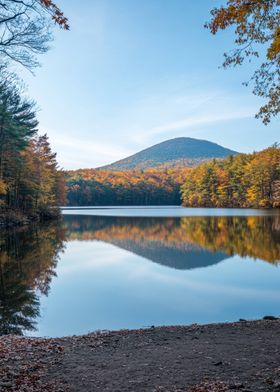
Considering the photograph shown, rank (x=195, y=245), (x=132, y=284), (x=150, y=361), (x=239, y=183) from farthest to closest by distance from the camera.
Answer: (x=239, y=183) → (x=195, y=245) → (x=132, y=284) → (x=150, y=361)

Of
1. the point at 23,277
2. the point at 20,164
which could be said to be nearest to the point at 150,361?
the point at 23,277

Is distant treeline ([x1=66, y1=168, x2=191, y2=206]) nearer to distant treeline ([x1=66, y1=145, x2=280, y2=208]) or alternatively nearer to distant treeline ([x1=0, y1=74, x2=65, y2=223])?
distant treeline ([x1=66, y1=145, x2=280, y2=208])

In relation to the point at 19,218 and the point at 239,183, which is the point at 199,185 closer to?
the point at 239,183

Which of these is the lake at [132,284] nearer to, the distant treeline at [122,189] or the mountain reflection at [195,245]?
the mountain reflection at [195,245]

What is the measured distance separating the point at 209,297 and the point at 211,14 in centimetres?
907

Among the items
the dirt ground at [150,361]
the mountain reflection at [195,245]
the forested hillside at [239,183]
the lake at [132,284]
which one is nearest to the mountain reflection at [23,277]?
the lake at [132,284]

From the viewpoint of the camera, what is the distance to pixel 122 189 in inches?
5251

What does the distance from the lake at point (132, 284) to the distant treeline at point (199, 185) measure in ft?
204

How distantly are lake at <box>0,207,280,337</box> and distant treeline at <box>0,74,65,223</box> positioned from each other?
35.3 ft

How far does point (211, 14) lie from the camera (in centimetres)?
862

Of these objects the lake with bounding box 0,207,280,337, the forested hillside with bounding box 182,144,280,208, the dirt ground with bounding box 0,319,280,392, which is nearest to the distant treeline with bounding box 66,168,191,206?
the forested hillside with bounding box 182,144,280,208

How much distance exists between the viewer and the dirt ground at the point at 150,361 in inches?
A: 208

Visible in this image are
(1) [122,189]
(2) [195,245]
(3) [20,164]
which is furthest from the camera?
(1) [122,189]

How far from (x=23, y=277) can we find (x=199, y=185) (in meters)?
94.7
